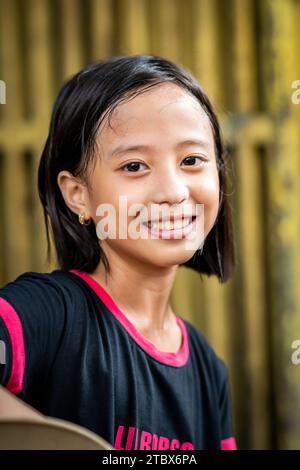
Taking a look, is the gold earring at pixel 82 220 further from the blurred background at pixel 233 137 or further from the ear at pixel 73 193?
the blurred background at pixel 233 137

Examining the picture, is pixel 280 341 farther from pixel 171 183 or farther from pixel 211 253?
pixel 171 183

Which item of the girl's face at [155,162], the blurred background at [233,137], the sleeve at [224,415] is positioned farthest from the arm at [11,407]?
the blurred background at [233,137]

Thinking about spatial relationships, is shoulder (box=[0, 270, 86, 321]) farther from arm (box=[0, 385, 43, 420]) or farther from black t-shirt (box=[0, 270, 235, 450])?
arm (box=[0, 385, 43, 420])

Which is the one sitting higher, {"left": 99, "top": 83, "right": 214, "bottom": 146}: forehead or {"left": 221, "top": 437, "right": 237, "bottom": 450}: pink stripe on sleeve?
{"left": 99, "top": 83, "right": 214, "bottom": 146}: forehead

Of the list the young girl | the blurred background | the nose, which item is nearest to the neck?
the young girl

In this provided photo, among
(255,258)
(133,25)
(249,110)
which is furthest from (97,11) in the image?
(255,258)

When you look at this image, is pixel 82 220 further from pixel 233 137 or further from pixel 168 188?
pixel 233 137

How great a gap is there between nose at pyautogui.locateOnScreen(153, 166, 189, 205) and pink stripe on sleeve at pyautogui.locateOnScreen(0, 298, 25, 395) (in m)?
0.22

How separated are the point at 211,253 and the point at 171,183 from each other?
0.89ft

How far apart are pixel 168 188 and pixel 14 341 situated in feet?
0.86

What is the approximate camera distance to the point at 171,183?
0.83 metres

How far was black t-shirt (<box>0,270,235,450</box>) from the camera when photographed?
0.79 meters

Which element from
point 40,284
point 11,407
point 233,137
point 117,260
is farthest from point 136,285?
point 233,137

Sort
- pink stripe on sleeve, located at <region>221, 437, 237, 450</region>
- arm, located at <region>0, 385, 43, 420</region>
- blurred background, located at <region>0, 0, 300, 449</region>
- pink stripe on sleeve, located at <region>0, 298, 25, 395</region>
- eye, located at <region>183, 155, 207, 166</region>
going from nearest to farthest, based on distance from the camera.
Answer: arm, located at <region>0, 385, 43, 420</region> → pink stripe on sleeve, located at <region>0, 298, 25, 395</region> → eye, located at <region>183, 155, 207, 166</region> → pink stripe on sleeve, located at <region>221, 437, 237, 450</region> → blurred background, located at <region>0, 0, 300, 449</region>
